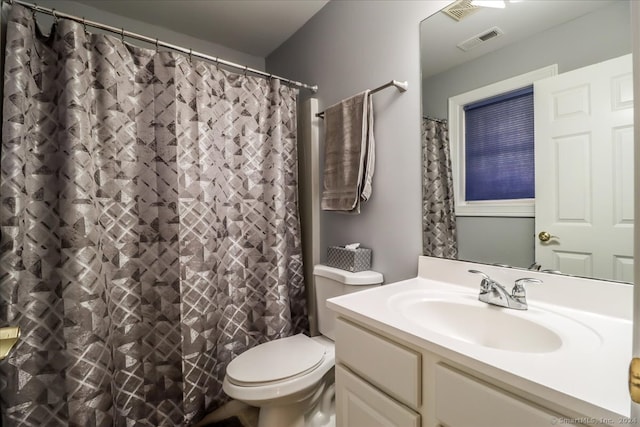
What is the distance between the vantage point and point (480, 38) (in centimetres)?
107

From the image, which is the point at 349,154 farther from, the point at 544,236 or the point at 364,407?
the point at 364,407

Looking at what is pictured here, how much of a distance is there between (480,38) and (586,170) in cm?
62

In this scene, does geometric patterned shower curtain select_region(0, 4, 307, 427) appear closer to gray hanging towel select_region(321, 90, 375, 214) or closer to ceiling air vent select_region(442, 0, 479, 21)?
gray hanging towel select_region(321, 90, 375, 214)

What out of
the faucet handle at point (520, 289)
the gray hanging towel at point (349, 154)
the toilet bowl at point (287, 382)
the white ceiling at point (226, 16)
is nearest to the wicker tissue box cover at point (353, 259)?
the gray hanging towel at point (349, 154)

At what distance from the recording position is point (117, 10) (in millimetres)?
1715

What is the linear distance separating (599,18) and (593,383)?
3.23 feet

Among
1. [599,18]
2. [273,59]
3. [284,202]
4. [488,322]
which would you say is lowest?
[488,322]

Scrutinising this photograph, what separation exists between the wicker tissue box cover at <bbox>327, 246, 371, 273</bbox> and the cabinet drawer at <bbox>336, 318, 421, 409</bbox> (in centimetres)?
51

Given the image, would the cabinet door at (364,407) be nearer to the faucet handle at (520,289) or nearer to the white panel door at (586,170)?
the faucet handle at (520,289)

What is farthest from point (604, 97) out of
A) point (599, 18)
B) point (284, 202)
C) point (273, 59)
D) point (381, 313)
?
point (273, 59)

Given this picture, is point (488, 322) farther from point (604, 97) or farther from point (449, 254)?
point (604, 97)

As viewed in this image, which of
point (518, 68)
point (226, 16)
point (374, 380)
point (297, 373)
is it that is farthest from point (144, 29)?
point (374, 380)

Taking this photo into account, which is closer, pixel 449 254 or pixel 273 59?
pixel 449 254

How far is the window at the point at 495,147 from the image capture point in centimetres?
95
